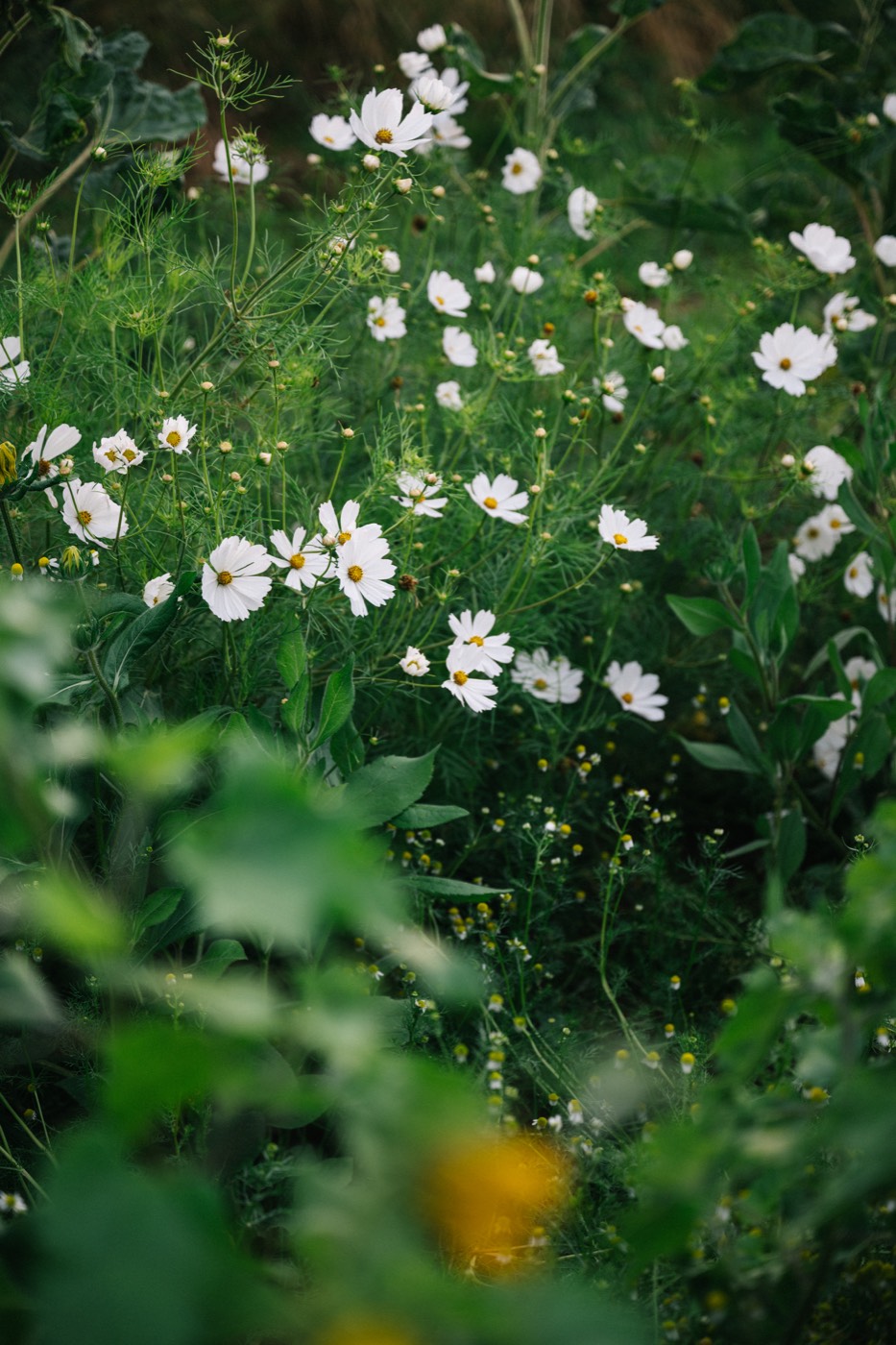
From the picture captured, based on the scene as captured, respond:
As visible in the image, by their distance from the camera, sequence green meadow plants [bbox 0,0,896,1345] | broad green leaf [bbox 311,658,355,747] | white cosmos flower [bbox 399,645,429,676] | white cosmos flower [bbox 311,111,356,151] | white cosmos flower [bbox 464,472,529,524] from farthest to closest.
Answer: white cosmos flower [bbox 311,111,356,151]
white cosmos flower [bbox 464,472,529,524]
white cosmos flower [bbox 399,645,429,676]
broad green leaf [bbox 311,658,355,747]
green meadow plants [bbox 0,0,896,1345]

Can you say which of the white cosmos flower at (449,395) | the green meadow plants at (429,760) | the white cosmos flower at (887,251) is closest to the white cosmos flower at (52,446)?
the green meadow plants at (429,760)

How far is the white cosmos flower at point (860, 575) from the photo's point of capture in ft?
4.63

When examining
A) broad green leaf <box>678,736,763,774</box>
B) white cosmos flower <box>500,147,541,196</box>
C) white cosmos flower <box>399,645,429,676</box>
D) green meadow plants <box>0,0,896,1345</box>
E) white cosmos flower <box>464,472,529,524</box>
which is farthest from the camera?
white cosmos flower <box>500,147,541,196</box>

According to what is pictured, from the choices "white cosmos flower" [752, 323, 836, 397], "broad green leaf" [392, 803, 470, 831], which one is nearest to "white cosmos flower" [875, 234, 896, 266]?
"white cosmos flower" [752, 323, 836, 397]

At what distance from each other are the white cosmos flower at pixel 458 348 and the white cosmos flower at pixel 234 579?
54cm

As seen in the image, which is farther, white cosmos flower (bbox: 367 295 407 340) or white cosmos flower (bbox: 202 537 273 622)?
white cosmos flower (bbox: 367 295 407 340)

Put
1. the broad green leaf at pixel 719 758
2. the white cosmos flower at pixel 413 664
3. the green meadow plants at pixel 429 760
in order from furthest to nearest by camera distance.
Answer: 1. the broad green leaf at pixel 719 758
2. the white cosmos flower at pixel 413 664
3. the green meadow plants at pixel 429 760

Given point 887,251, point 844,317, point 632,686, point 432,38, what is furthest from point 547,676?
point 432,38

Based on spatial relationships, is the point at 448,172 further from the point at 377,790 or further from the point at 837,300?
the point at 377,790

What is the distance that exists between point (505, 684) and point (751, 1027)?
2.67 feet

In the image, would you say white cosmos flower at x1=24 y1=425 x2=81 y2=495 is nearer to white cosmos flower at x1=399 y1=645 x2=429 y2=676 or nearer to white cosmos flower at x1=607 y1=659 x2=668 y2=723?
white cosmos flower at x1=399 y1=645 x2=429 y2=676

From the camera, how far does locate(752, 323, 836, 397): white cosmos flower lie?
4.40 feet

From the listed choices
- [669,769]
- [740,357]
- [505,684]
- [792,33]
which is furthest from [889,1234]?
[792,33]

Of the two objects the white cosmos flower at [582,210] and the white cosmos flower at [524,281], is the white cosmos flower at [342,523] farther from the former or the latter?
the white cosmos flower at [582,210]
